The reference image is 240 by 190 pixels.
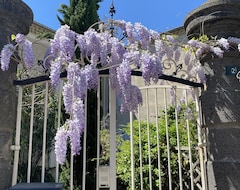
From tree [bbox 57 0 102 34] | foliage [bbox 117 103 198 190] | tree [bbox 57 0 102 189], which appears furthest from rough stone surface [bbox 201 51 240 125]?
tree [bbox 57 0 102 34]

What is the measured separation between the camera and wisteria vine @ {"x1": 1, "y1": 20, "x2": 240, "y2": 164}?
7.23ft

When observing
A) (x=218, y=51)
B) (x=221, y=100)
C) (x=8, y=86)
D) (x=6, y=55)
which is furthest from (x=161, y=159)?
(x=6, y=55)

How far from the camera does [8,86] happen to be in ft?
7.88

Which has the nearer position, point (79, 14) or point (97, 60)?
point (97, 60)

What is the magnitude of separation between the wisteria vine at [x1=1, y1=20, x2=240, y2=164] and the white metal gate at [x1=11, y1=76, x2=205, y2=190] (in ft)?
0.69

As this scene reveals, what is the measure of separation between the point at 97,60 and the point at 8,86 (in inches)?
32.6

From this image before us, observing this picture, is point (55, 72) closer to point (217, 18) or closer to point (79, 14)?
Answer: point (217, 18)

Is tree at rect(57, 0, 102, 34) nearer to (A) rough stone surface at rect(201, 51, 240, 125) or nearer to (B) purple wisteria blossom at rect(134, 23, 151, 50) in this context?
(B) purple wisteria blossom at rect(134, 23, 151, 50)

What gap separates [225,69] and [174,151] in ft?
7.63

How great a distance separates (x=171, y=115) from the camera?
5879 millimetres

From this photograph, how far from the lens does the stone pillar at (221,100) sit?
2588mm

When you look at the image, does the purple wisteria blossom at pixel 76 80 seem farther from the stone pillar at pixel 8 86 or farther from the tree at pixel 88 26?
the tree at pixel 88 26

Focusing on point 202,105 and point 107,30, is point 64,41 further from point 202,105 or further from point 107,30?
point 202,105

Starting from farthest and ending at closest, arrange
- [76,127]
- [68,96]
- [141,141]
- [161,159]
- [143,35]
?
[161,159], [141,141], [143,35], [68,96], [76,127]
